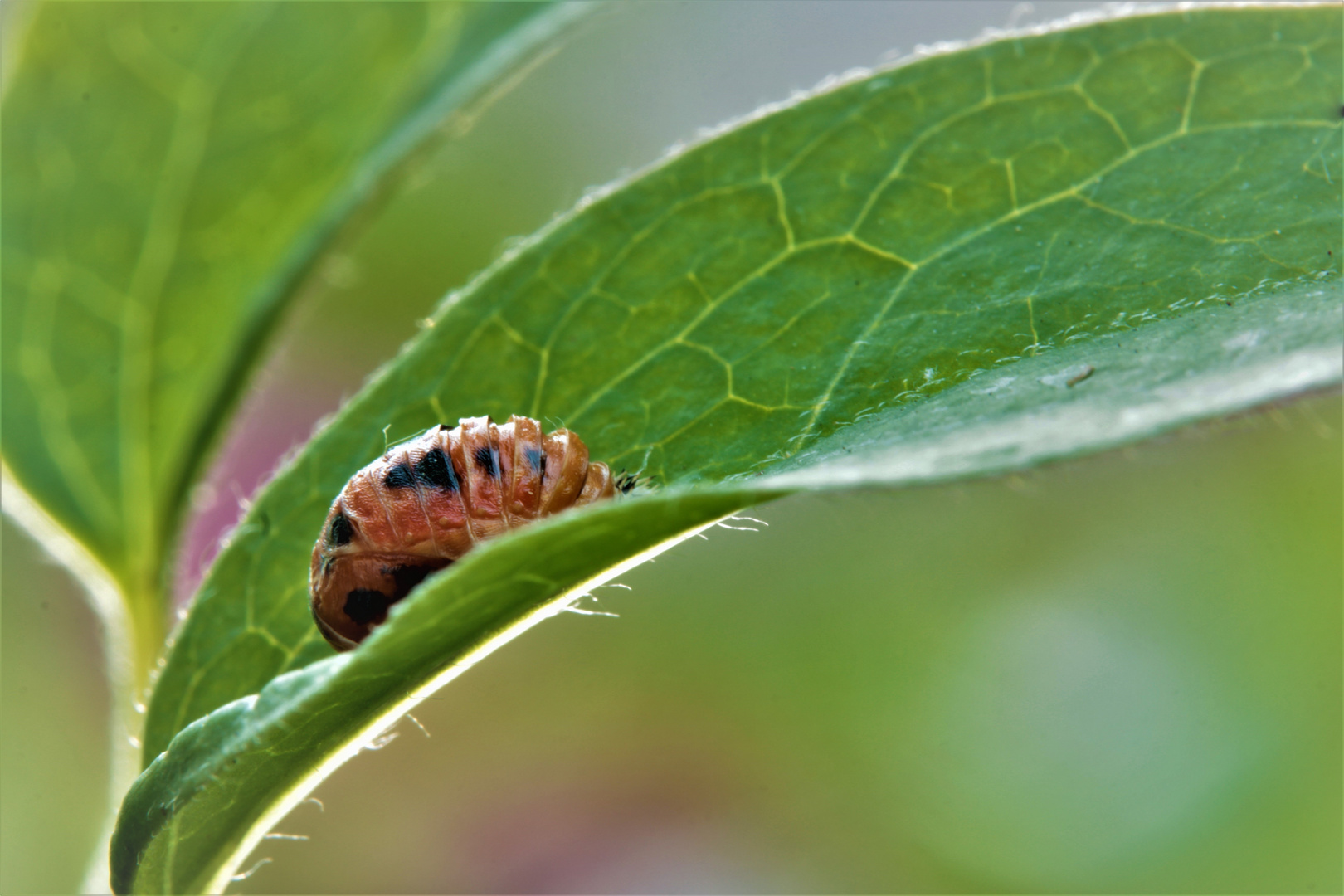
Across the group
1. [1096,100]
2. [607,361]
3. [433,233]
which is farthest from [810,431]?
[433,233]

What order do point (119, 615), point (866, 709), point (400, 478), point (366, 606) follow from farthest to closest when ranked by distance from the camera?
point (866, 709) < point (119, 615) < point (400, 478) < point (366, 606)

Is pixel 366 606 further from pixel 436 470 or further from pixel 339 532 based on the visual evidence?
pixel 436 470

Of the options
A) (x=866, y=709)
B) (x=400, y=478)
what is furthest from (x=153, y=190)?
(x=866, y=709)

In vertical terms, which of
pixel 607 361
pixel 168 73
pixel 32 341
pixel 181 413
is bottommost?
pixel 607 361

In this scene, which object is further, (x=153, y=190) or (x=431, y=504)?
(x=153, y=190)

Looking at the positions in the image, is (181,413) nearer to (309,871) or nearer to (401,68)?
(401,68)

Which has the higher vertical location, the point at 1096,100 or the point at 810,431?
the point at 1096,100
